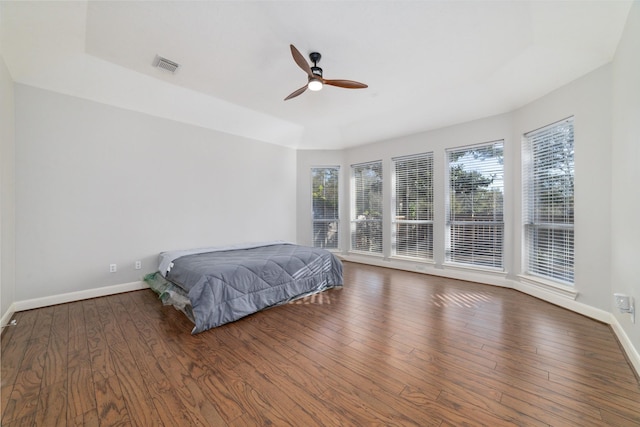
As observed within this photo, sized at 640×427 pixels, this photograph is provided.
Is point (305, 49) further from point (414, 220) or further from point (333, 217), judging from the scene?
point (333, 217)

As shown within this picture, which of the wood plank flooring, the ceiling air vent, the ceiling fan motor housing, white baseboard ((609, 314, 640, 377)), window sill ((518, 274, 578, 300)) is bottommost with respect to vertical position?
the wood plank flooring

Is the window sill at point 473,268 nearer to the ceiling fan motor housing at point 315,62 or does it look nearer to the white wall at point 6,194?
the ceiling fan motor housing at point 315,62

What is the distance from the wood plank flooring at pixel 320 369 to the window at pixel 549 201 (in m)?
0.71

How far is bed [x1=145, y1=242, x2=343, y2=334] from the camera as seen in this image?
8.50ft

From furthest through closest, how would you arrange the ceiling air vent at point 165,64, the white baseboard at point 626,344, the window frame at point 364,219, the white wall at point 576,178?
the window frame at point 364,219, the ceiling air vent at point 165,64, the white wall at point 576,178, the white baseboard at point 626,344

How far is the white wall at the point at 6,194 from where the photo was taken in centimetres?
252

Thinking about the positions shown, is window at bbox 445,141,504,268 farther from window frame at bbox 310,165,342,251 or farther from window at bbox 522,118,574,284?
window frame at bbox 310,165,342,251

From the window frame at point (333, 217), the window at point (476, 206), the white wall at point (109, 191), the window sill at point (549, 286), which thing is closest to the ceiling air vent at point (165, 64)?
the white wall at point (109, 191)

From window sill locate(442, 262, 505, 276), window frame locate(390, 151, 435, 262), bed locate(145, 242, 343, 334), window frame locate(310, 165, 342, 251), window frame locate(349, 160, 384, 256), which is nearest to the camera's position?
bed locate(145, 242, 343, 334)

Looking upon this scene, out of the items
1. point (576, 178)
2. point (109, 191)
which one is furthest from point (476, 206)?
point (109, 191)

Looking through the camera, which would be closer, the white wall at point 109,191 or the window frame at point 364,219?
the white wall at point 109,191

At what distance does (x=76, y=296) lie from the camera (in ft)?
10.8

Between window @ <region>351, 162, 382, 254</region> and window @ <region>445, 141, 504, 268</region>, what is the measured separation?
58.5 inches

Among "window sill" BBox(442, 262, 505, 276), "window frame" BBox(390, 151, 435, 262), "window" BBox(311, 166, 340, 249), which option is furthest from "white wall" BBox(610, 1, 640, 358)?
"window" BBox(311, 166, 340, 249)
